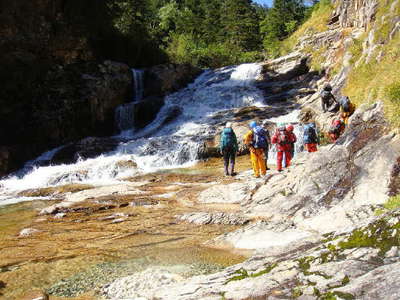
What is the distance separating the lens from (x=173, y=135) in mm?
23391

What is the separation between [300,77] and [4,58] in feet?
68.7

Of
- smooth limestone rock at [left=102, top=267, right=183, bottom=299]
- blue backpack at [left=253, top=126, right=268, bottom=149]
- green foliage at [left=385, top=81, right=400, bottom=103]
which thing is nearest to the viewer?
smooth limestone rock at [left=102, top=267, right=183, bottom=299]

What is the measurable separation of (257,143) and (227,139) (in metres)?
1.80

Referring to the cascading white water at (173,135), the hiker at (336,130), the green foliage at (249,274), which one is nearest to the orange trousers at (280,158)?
the hiker at (336,130)

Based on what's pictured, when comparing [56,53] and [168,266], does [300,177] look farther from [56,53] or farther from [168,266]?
[56,53]

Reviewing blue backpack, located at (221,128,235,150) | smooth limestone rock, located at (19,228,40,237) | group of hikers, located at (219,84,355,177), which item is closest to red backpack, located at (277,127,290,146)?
group of hikers, located at (219,84,355,177)

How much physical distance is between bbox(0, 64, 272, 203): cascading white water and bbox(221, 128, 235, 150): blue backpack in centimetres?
586

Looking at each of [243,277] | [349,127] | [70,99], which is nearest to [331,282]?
[243,277]

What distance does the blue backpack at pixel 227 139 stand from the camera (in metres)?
14.0

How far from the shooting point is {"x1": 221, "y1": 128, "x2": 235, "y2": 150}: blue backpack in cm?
1401

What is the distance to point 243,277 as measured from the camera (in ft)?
12.2

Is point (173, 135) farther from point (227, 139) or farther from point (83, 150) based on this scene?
point (227, 139)

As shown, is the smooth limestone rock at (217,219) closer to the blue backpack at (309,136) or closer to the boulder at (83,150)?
the blue backpack at (309,136)

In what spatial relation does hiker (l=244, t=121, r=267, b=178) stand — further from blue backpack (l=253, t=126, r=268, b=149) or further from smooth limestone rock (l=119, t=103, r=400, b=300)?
smooth limestone rock (l=119, t=103, r=400, b=300)
